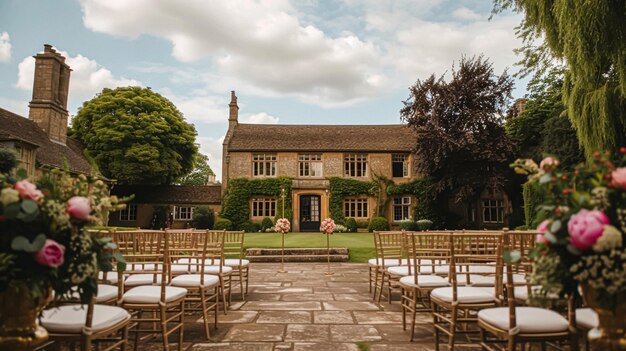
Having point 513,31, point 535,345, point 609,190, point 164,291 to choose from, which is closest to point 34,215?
point 164,291

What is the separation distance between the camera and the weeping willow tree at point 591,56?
6.14 m

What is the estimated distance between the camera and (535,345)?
164 inches

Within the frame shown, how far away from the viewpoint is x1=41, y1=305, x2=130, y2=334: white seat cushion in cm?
264

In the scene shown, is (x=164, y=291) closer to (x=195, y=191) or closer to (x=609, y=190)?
(x=609, y=190)

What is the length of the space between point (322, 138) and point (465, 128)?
9771 mm

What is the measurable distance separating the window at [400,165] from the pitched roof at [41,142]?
19150 mm

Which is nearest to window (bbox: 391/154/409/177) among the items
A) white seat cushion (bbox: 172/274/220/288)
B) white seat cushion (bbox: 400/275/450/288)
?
white seat cushion (bbox: 400/275/450/288)

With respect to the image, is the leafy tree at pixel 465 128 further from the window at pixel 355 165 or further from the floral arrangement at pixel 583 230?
the floral arrangement at pixel 583 230

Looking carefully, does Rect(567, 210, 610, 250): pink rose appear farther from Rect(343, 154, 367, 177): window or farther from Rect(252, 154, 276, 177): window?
Rect(252, 154, 276, 177): window

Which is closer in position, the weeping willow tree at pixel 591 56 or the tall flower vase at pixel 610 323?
the tall flower vase at pixel 610 323

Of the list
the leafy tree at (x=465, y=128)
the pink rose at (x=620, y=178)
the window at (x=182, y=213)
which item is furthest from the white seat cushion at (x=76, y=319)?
the window at (x=182, y=213)

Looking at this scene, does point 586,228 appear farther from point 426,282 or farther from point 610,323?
point 426,282

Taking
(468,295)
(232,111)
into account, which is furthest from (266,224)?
(468,295)

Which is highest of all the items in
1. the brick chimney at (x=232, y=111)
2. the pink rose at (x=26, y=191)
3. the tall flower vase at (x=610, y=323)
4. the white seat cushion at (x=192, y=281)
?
the brick chimney at (x=232, y=111)
